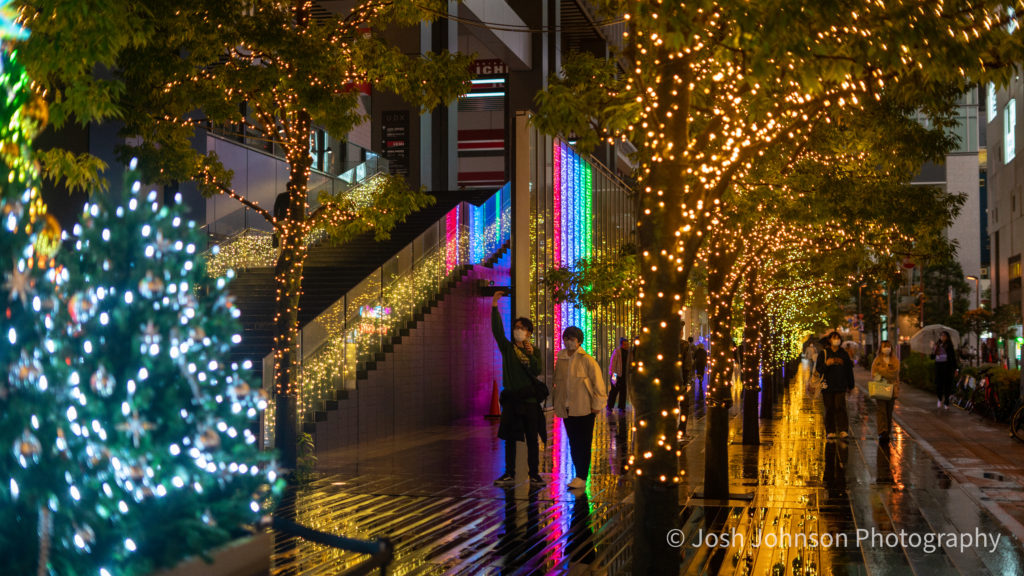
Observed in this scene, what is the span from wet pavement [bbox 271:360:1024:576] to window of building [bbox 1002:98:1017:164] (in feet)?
128

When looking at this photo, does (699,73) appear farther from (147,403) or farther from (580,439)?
(147,403)

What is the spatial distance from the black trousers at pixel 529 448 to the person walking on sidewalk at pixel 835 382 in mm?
7227

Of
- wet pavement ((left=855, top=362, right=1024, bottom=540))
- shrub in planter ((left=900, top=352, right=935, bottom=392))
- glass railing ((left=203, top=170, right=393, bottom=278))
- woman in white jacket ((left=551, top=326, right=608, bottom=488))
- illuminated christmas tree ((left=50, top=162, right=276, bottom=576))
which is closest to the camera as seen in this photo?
illuminated christmas tree ((left=50, top=162, right=276, bottom=576))

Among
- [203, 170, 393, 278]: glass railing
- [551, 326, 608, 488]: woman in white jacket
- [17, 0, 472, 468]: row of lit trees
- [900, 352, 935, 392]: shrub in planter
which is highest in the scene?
[17, 0, 472, 468]: row of lit trees

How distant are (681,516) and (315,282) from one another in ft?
44.8

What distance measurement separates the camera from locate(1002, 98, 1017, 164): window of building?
163 feet

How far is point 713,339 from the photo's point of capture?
1301 centimetres

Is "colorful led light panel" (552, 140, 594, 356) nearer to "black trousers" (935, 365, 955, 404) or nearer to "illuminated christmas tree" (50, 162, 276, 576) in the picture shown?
"black trousers" (935, 365, 955, 404)

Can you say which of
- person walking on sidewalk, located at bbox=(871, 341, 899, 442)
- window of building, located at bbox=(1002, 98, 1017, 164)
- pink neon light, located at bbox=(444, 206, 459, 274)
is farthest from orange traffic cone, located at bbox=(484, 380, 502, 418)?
window of building, located at bbox=(1002, 98, 1017, 164)

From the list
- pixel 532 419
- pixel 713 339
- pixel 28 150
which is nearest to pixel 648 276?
pixel 28 150

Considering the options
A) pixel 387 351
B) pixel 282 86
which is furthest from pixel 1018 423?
pixel 282 86

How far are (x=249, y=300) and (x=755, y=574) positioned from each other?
49.2 feet

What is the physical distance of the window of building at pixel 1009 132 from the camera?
49688 millimetres

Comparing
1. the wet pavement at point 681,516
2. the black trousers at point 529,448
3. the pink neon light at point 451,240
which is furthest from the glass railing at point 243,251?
the black trousers at point 529,448
